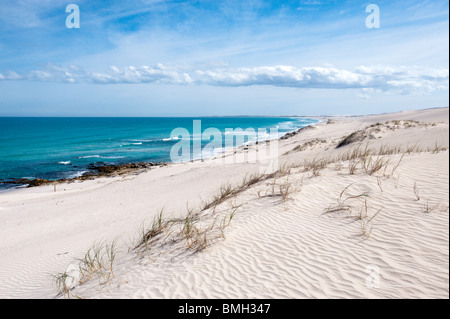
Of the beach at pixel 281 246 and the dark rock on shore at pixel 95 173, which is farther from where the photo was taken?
the dark rock on shore at pixel 95 173

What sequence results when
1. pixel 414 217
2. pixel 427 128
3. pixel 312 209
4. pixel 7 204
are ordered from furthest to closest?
pixel 427 128 < pixel 7 204 < pixel 312 209 < pixel 414 217

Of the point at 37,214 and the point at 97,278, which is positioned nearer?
the point at 97,278

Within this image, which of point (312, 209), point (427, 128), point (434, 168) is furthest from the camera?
point (427, 128)

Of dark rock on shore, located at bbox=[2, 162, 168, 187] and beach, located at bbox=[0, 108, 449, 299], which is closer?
beach, located at bbox=[0, 108, 449, 299]

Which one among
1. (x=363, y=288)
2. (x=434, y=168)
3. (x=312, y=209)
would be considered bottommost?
(x=363, y=288)

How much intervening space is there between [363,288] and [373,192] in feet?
10.8

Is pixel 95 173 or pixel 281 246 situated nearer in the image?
pixel 281 246

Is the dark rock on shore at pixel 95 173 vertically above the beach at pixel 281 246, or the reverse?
the beach at pixel 281 246

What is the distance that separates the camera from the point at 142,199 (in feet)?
39.3

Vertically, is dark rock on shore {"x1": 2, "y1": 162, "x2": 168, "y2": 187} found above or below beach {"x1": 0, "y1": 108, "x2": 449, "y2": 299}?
below

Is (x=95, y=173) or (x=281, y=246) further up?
(x=281, y=246)
